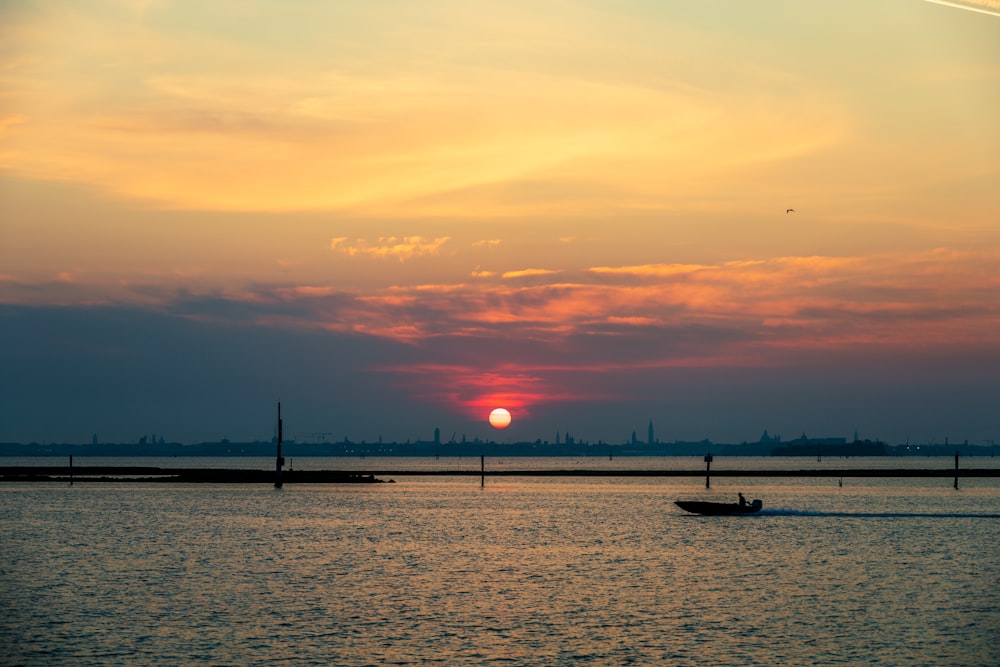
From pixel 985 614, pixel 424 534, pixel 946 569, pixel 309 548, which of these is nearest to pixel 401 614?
pixel 985 614

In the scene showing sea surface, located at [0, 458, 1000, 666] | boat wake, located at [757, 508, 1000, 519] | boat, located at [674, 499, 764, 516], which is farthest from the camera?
boat wake, located at [757, 508, 1000, 519]

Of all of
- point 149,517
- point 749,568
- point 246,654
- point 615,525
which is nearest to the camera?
point 246,654

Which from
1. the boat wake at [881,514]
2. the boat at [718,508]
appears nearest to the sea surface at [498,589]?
the boat wake at [881,514]

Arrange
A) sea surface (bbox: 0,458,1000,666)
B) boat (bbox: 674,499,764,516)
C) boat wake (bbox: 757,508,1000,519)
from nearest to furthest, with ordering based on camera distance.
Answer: sea surface (bbox: 0,458,1000,666) → boat (bbox: 674,499,764,516) → boat wake (bbox: 757,508,1000,519)

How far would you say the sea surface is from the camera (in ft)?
135

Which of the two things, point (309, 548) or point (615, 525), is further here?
point (615, 525)

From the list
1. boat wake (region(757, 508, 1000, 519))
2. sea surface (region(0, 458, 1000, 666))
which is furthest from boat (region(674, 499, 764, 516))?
boat wake (region(757, 508, 1000, 519))

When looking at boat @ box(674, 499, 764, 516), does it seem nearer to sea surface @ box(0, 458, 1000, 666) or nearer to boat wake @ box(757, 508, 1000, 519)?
sea surface @ box(0, 458, 1000, 666)

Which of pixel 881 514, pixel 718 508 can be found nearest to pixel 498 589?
pixel 718 508

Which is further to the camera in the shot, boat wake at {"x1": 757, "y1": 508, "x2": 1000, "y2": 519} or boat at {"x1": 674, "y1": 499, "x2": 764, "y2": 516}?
boat wake at {"x1": 757, "y1": 508, "x2": 1000, "y2": 519}

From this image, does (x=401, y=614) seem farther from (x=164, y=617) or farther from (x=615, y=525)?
(x=615, y=525)

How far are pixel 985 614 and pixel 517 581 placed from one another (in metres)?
23.3

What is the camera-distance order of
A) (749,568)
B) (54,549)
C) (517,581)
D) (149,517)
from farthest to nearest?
(149,517) → (54,549) → (749,568) → (517,581)

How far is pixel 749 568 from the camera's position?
68.2m
